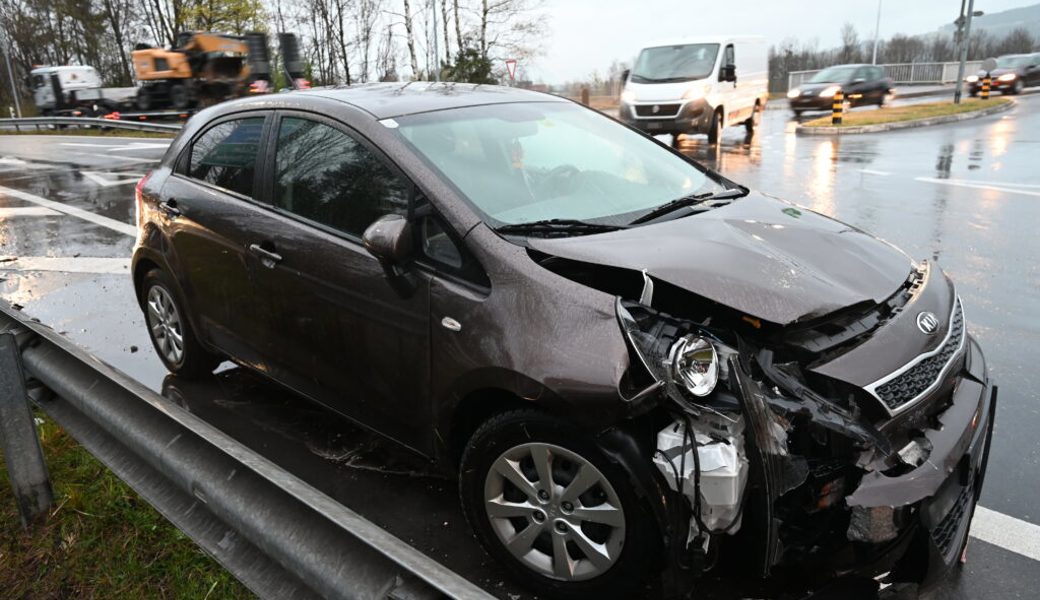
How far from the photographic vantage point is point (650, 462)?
2258 millimetres

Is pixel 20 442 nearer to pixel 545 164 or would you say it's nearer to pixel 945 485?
pixel 545 164

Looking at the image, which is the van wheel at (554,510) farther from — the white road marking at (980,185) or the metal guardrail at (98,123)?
the metal guardrail at (98,123)

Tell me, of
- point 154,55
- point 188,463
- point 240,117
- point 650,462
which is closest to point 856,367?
point 650,462

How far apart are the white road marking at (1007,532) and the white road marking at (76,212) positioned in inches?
342

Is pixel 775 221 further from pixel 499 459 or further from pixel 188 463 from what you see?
pixel 188 463

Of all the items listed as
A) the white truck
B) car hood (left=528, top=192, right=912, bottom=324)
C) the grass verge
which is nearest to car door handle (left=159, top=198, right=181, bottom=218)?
car hood (left=528, top=192, right=912, bottom=324)

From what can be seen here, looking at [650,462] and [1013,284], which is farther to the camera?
[1013,284]

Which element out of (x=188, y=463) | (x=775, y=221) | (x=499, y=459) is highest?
(x=775, y=221)

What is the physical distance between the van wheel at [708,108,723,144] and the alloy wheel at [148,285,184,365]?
45.3 feet

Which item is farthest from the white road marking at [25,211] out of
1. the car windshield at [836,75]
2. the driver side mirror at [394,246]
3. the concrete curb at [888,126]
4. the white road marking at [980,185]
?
the car windshield at [836,75]

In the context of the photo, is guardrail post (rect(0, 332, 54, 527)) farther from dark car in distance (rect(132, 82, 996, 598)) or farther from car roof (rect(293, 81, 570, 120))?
car roof (rect(293, 81, 570, 120))

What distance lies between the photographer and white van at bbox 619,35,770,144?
15812mm

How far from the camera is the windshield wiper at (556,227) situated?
2.81 meters

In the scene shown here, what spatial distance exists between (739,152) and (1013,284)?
9789 mm
